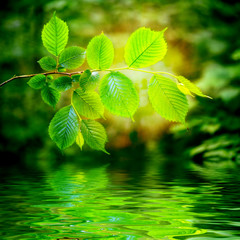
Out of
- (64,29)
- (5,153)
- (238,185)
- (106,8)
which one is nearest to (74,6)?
(106,8)

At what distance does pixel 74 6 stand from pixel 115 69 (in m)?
9.53

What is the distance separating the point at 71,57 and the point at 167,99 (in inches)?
6.5

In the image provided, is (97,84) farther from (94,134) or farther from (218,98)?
(218,98)

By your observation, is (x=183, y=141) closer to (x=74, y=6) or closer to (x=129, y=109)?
(x=74, y=6)

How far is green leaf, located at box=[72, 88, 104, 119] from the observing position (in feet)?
1.98

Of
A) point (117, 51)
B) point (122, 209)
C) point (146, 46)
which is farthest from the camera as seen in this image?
point (117, 51)

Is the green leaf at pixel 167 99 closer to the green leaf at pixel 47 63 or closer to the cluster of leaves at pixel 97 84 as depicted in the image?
the cluster of leaves at pixel 97 84

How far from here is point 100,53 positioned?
0.59m

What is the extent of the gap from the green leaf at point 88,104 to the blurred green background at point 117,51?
7.20m

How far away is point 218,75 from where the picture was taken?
276 inches

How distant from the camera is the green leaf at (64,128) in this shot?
59 centimetres

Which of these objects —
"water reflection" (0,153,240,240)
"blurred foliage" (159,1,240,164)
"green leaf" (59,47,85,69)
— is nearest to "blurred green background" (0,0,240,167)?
"blurred foliage" (159,1,240,164)

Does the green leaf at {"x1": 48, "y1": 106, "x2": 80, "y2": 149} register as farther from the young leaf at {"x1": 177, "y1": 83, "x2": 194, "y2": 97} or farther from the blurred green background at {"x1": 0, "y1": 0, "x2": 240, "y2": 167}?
the blurred green background at {"x1": 0, "y1": 0, "x2": 240, "y2": 167}

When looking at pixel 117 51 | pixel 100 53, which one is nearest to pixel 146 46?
pixel 100 53
